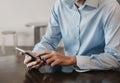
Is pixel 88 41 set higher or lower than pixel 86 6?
lower

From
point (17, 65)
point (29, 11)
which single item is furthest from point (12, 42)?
point (17, 65)

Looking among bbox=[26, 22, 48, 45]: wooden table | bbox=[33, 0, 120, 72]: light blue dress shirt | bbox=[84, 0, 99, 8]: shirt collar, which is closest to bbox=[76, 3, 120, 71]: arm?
bbox=[33, 0, 120, 72]: light blue dress shirt

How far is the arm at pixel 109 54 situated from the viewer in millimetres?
1267

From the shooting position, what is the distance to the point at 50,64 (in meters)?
1.27

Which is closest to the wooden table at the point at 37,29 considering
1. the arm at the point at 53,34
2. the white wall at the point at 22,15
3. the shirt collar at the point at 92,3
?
the white wall at the point at 22,15

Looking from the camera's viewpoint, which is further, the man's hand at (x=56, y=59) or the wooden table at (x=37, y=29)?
the wooden table at (x=37, y=29)

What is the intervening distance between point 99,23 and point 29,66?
18.9 inches

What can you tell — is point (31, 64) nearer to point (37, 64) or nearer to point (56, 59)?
point (37, 64)

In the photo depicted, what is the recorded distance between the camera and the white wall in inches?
169

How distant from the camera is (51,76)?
1.19 m

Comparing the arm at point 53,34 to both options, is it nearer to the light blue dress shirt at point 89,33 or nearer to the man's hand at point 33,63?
the light blue dress shirt at point 89,33

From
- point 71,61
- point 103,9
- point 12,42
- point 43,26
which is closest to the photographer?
point 71,61

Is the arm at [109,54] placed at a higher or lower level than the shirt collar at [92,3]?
lower

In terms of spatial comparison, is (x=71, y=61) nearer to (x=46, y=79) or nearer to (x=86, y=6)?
Result: (x=46, y=79)
